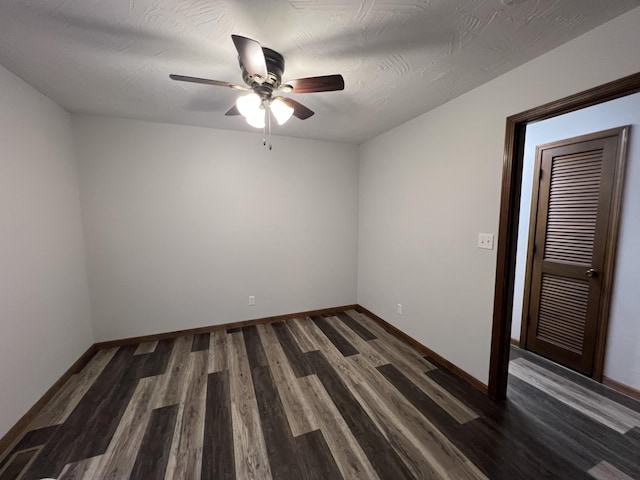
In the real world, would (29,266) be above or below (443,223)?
below

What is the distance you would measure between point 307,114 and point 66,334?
2.77 meters

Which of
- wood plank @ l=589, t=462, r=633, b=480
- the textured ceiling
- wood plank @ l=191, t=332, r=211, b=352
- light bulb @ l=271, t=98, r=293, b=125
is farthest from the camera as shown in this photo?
wood plank @ l=191, t=332, r=211, b=352

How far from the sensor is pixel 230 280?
119 inches

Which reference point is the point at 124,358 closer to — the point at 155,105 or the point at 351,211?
the point at 155,105

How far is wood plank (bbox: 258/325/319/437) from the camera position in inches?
65.0

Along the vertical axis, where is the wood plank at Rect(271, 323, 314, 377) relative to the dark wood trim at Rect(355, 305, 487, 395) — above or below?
below

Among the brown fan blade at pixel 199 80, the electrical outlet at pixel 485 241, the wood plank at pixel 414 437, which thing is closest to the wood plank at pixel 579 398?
the wood plank at pixel 414 437

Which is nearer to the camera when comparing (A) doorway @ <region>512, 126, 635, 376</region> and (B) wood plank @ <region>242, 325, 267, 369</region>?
(A) doorway @ <region>512, 126, 635, 376</region>

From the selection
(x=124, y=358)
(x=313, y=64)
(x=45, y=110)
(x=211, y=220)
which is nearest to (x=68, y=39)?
(x=45, y=110)

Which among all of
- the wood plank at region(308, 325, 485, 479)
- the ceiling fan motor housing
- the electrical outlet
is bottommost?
the wood plank at region(308, 325, 485, 479)

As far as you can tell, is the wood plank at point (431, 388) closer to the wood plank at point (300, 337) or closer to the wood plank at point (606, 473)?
the wood plank at point (606, 473)

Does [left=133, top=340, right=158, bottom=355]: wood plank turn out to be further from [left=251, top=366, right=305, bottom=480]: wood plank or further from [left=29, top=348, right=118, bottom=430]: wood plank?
[left=251, top=366, right=305, bottom=480]: wood plank

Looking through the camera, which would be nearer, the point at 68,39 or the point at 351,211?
the point at 68,39

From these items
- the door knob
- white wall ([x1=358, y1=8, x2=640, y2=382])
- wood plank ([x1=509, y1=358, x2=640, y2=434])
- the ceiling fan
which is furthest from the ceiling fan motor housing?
wood plank ([x1=509, y1=358, x2=640, y2=434])
